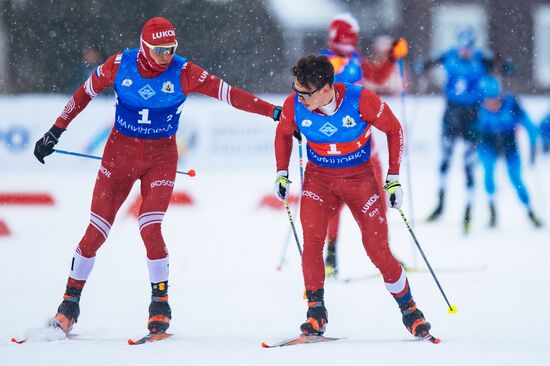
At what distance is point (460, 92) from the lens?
11891 millimetres

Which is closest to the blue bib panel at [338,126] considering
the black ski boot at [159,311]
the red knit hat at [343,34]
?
the black ski boot at [159,311]

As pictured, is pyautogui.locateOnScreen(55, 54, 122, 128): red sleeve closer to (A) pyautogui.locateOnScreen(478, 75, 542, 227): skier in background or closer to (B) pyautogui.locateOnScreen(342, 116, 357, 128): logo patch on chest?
(B) pyautogui.locateOnScreen(342, 116, 357, 128): logo patch on chest

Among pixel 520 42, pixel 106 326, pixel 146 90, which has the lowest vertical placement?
pixel 106 326

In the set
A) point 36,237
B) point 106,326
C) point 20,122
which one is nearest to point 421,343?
point 106,326

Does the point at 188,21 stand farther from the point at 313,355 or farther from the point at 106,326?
the point at 313,355

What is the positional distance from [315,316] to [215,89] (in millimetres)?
1605

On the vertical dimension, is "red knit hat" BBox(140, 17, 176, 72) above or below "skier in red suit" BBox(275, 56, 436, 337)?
above

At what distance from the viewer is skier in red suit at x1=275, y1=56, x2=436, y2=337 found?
18.7 feet

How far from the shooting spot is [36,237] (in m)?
10.7

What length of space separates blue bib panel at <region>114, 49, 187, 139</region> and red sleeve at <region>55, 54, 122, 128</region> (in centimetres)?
5

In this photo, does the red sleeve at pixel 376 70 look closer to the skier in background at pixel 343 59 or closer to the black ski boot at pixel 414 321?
the skier in background at pixel 343 59

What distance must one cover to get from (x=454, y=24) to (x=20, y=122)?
1101 cm

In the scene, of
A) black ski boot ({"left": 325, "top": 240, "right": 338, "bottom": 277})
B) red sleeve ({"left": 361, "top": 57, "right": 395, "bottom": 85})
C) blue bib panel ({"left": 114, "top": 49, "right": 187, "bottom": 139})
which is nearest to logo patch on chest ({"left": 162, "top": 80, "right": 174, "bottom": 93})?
blue bib panel ({"left": 114, "top": 49, "right": 187, "bottom": 139})

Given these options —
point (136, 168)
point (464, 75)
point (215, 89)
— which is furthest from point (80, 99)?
point (464, 75)
